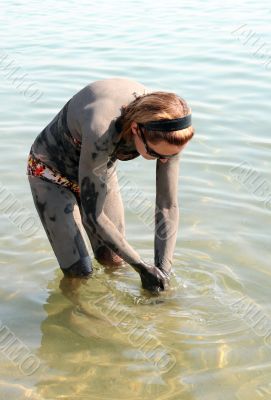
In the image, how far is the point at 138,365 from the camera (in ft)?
12.5

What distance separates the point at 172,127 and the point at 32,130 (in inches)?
179

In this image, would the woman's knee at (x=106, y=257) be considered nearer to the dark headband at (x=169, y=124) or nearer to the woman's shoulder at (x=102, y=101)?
the woman's shoulder at (x=102, y=101)

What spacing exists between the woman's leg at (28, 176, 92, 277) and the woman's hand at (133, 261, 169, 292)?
1.41 feet

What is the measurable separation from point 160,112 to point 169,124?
70mm

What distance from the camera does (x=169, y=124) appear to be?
10.8ft

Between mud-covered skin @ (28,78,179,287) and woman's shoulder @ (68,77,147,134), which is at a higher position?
woman's shoulder @ (68,77,147,134)

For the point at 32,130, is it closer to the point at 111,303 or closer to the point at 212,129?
the point at 212,129

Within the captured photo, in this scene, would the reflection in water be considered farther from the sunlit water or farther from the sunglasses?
the sunglasses

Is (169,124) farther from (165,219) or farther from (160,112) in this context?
(165,219)

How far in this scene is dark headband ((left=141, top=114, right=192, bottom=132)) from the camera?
10.8ft

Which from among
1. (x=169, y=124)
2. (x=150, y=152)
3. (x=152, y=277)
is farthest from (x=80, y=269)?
(x=169, y=124)

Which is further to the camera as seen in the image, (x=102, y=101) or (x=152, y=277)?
(x=152, y=277)

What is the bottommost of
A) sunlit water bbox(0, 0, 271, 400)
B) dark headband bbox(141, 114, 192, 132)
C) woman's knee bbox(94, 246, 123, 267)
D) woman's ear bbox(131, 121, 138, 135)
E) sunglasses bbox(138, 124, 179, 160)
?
sunlit water bbox(0, 0, 271, 400)

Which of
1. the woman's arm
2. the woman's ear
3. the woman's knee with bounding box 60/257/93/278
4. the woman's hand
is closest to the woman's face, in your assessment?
the woman's ear
